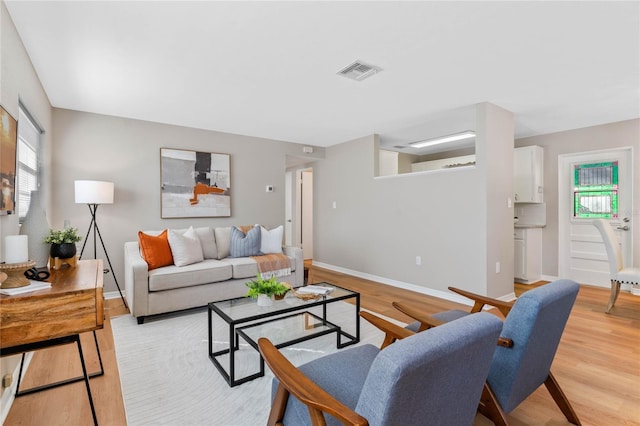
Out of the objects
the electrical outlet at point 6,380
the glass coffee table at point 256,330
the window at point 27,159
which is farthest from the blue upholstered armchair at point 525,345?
the window at point 27,159

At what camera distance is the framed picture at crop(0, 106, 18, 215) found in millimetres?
1770

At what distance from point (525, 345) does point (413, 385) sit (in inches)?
33.1

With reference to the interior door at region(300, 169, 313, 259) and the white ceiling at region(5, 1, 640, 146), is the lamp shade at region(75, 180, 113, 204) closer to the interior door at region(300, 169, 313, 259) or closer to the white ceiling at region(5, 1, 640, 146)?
the white ceiling at region(5, 1, 640, 146)

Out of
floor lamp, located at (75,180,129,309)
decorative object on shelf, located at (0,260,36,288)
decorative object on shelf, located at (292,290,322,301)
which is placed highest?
floor lamp, located at (75,180,129,309)

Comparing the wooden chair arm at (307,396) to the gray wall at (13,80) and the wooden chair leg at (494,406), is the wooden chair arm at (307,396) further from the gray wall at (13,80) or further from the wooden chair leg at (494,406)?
the gray wall at (13,80)

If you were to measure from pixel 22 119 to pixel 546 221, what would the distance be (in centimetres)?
656

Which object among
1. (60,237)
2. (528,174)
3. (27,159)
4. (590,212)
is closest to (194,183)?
(27,159)

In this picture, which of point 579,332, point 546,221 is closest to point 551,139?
point 546,221

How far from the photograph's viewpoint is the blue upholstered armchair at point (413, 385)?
0.82m

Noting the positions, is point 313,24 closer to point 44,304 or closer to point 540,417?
point 44,304

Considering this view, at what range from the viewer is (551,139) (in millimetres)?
4965

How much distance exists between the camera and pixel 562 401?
1703 millimetres

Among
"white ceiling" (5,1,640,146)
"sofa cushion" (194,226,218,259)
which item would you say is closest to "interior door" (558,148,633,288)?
"white ceiling" (5,1,640,146)

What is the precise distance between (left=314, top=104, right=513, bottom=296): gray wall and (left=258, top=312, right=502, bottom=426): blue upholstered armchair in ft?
9.85
